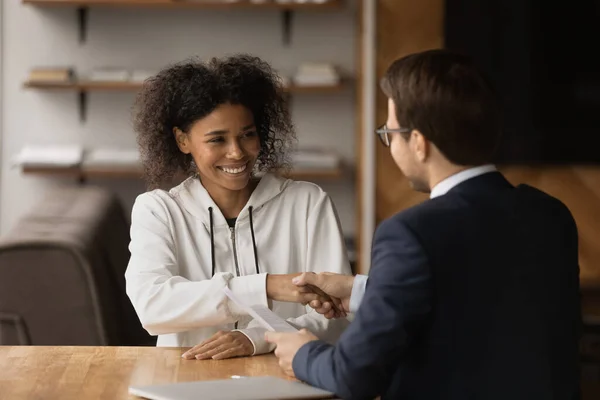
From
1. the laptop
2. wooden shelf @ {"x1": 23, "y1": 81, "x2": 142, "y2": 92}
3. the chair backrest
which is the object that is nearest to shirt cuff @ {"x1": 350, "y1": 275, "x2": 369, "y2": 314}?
the laptop

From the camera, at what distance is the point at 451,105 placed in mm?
1517

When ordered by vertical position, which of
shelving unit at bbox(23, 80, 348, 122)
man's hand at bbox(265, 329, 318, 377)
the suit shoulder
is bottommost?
man's hand at bbox(265, 329, 318, 377)

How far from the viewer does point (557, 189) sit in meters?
4.86

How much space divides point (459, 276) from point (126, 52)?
3.82 meters

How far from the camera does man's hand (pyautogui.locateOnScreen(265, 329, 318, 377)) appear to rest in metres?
1.70

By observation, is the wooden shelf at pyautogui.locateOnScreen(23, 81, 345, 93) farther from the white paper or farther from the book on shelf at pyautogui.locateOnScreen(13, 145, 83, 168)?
the white paper

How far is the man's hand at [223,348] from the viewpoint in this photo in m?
1.97

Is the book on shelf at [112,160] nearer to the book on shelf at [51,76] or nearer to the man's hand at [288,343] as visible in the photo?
the book on shelf at [51,76]

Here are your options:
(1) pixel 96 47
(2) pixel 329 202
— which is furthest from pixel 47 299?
Result: (1) pixel 96 47

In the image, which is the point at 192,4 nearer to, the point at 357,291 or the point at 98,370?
the point at 357,291

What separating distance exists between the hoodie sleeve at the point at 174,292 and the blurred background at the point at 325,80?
2.36 metres

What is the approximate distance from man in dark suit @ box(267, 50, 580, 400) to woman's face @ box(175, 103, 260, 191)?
0.83 m

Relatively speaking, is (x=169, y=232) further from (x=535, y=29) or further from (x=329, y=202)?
(x=535, y=29)

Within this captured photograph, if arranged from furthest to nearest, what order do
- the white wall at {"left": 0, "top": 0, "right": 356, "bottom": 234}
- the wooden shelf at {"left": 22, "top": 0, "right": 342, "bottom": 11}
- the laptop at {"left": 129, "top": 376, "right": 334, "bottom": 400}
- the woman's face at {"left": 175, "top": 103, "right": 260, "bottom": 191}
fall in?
the white wall at {"left": 0, "top": 0, "right": 356, "bottom": 234}, the wooden shelf at {"left": 22, "top": 0, "right": 342, "bottom": 11}, the woman's face at {"left": 175, "top": 103, "right": 260, "bottom": 191}, the laptop at {"left": 129, "top": 376, "right": 334, "bottom": 400}
